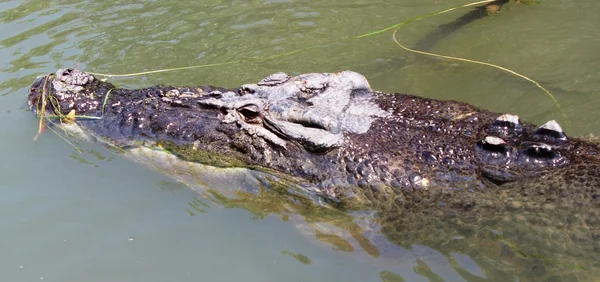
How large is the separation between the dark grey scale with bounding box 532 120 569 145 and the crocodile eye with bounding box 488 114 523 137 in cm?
16

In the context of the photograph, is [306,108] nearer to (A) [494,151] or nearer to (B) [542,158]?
(A) [494,151]

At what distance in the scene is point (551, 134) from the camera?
408 cm

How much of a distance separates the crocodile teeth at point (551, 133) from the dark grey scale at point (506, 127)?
6.4 inches

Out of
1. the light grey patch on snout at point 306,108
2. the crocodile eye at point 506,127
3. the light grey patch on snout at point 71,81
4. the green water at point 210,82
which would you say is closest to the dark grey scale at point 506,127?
the crocodile eye at point 506,127

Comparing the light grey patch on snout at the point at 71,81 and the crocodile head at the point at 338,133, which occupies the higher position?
the light grey patch on snout at the point at 71,81

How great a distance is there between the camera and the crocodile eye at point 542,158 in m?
4.01

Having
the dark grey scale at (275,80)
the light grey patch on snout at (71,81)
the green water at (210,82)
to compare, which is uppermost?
the light grey patch on snout at (71,81)

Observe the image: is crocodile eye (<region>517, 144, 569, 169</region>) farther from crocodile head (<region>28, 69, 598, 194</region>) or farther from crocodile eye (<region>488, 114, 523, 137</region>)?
crocodile eye (<region>488, 114, 523, 137</region>)

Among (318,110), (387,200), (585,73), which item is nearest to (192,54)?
(318,110)

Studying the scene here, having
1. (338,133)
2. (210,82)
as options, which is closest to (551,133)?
(338,133)

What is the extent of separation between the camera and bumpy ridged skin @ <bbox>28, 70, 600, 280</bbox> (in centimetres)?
392

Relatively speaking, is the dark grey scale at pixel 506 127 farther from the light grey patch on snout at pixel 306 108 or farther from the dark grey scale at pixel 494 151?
the light grey patch on snout at pixel 306 108

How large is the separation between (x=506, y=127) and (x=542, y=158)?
1.21 feet

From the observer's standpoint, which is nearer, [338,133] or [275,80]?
[338,133]
